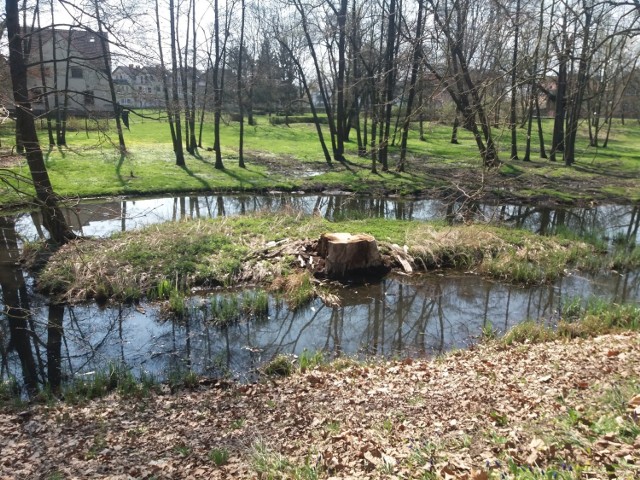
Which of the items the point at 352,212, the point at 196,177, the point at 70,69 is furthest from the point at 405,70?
the point at 70,69

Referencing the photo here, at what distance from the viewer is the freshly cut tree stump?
11.8 meters

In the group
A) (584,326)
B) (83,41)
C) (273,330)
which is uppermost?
(83,41)

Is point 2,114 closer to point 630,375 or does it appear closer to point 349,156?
point 630,375

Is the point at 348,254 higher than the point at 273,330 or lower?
higher

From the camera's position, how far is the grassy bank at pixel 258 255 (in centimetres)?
1070

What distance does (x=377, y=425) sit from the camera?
5305 mm

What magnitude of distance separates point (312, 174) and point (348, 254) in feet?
49.9

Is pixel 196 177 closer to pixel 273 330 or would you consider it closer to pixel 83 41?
pixel 83 41

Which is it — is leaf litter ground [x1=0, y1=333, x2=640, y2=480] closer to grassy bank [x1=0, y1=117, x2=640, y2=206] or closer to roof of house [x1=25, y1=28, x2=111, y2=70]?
roof of house [x1=25, y1=28, x2=111, y2=70]

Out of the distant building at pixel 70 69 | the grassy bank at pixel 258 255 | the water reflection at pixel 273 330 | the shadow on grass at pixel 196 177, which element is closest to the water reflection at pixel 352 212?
the shadow on grass at pixel 196 177

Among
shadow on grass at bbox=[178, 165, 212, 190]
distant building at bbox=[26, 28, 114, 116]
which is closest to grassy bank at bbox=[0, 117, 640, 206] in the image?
shadow on grass at bbox=[178, 165, 212, 190]

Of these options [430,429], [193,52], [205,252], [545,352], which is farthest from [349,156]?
[430,429]

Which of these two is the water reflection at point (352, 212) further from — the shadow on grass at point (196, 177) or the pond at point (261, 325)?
the pond at point (261, 325)

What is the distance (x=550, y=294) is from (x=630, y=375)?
628 cm
